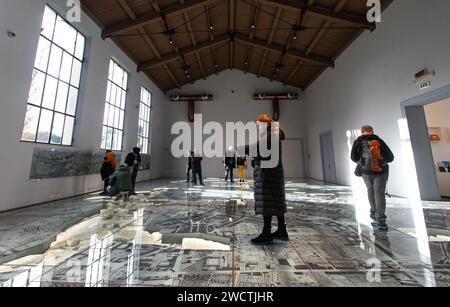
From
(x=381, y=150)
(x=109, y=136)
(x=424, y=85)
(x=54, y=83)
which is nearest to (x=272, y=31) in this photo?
(x=424, y=85)

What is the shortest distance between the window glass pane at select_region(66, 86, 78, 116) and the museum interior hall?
0.11 feet

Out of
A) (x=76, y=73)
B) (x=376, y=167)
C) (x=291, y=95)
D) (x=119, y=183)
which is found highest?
(x=291, y=95)

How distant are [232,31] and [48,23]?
661 cm

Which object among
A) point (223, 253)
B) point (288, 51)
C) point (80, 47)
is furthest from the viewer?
point (288, 51)

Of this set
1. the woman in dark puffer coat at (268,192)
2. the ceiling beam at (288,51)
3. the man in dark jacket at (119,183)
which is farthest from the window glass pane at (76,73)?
the ceiling beam at (288,51)

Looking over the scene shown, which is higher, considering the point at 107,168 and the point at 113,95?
the point at 113,95

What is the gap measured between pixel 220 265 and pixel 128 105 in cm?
785

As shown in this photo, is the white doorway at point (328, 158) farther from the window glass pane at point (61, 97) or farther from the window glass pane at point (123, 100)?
the window glass pane at point (61, 97)

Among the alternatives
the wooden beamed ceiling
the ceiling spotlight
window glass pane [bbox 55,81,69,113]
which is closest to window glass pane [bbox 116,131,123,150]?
window glass pane [bbox 55,81,69,113]

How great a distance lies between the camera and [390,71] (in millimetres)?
5270

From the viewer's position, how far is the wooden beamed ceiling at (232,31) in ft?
20.2

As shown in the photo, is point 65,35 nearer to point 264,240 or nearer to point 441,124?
point 264,240

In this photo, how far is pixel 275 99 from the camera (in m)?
11.9

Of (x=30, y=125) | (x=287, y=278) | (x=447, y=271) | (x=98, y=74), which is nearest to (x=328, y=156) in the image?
(x=447, y=271)
